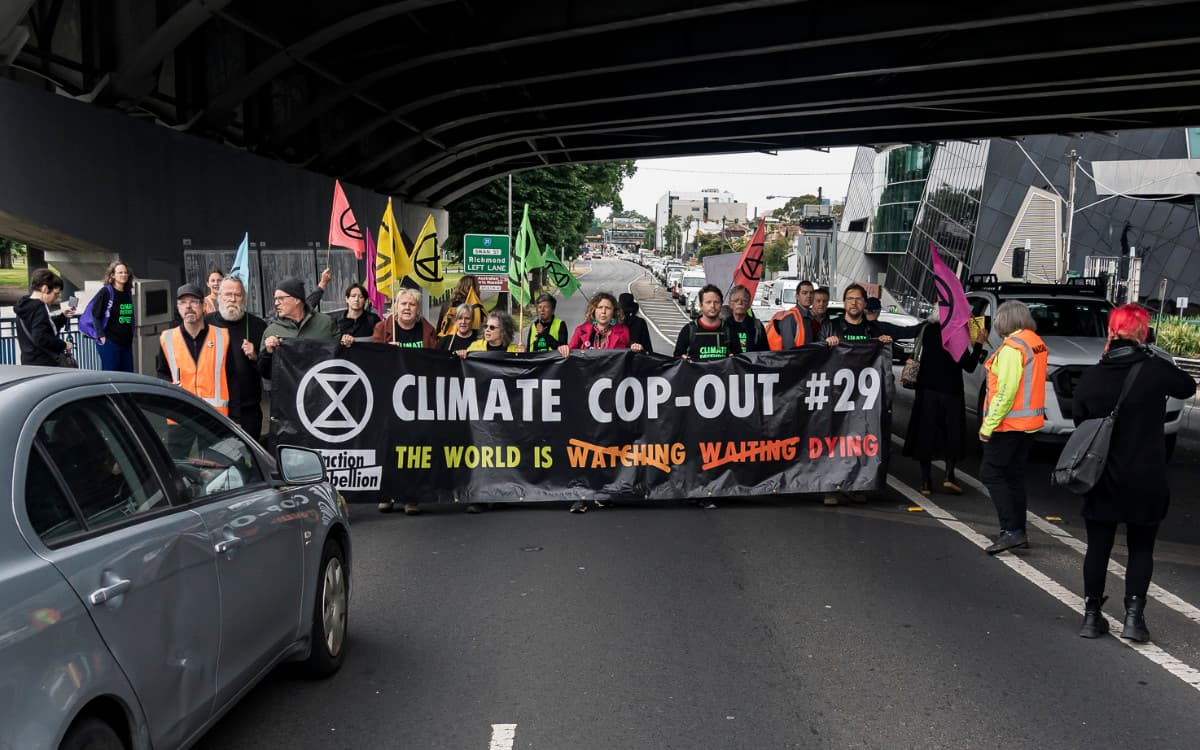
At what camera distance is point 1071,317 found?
13.8 meters

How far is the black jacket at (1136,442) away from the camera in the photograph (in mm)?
5719

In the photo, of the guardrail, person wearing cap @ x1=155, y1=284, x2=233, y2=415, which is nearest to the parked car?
person wearing cap @ x1=155, y1=284, x2=233, y2=415

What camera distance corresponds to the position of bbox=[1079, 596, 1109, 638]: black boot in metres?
5.88

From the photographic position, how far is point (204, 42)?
19.4 metres

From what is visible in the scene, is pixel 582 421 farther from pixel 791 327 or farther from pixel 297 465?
pixel 297 465

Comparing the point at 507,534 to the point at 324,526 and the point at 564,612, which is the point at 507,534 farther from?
the point at 324,526

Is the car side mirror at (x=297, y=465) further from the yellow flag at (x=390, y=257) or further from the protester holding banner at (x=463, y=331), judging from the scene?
the yellow flag at (x=390, y=257)

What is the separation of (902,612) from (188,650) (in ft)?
13.8

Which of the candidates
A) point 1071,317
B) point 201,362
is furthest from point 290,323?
point 1071,317

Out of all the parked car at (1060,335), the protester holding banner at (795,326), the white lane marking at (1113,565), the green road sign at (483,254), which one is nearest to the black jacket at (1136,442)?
the white lane marking at (1113,565)

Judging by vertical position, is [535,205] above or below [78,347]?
above

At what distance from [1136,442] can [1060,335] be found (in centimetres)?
825

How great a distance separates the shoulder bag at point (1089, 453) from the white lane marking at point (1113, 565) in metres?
1.25

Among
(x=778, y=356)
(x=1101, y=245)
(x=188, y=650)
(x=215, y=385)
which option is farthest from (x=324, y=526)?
(x=1101, y=245)
